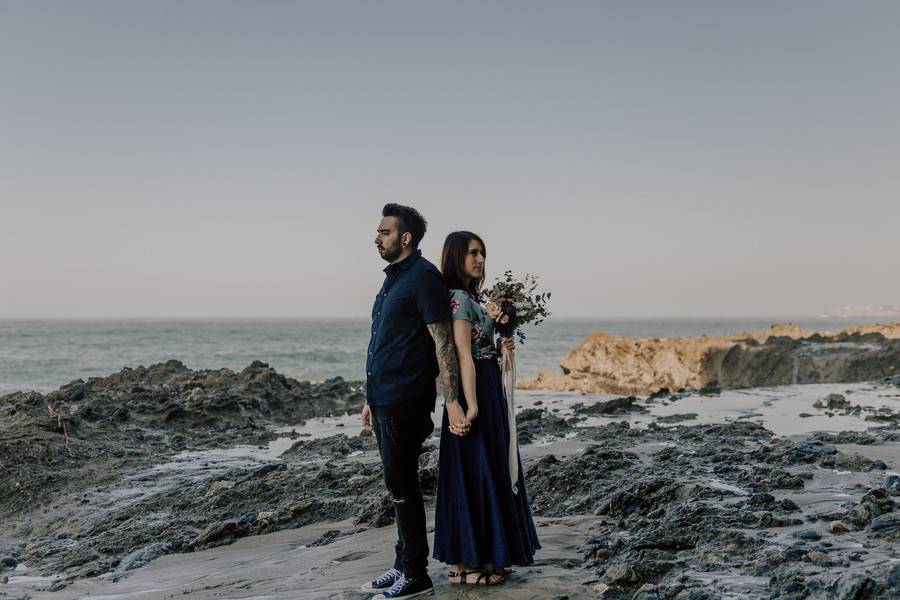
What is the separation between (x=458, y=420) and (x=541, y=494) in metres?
2.92

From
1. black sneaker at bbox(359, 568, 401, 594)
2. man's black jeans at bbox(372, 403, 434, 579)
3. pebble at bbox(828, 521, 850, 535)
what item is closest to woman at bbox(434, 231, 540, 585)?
man's black jeans at bbox(372, 403, 434, 579)

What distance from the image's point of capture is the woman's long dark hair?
14.1 feet

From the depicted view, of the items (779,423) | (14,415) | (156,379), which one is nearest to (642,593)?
(779,423)

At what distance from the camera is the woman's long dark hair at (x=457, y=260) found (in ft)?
14.1

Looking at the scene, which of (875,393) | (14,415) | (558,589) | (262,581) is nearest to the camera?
(558,589)

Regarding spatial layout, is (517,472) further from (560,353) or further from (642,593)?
(560,353)

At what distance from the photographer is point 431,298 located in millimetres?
4082

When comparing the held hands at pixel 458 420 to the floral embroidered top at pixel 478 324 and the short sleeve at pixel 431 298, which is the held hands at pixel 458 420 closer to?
the floral embroidered top at pixel 478 324

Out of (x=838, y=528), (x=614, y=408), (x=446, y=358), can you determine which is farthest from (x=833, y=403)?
(x=446, y=358)

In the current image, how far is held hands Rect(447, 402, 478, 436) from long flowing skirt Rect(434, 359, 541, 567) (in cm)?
9

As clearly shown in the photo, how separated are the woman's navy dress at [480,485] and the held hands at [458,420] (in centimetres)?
8

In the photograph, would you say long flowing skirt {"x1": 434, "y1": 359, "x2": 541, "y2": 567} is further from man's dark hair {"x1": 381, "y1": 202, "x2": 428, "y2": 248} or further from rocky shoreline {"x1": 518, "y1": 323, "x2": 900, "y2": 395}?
rocky shoreline {"x1": 518, "y1": 323, "x2": 900, "y2": 395}

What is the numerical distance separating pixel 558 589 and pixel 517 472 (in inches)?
27.0

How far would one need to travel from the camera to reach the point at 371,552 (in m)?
5.26
